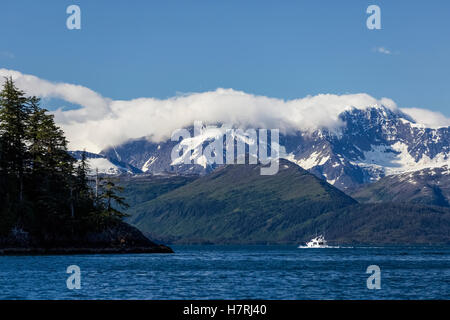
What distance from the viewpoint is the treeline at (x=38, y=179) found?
17538cm

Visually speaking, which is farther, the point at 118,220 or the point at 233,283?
the point at 118,220

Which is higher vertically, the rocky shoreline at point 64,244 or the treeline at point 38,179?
the treeline at point 38,179

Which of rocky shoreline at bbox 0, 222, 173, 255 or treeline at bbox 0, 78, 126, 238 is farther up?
treeline at bbox 0, 78, 126, 238

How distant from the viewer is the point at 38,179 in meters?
189

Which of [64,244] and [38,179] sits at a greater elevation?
[38,179]

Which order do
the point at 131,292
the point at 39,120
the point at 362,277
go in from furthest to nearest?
1. the point at 39,120
2. the point at 362,277
3. the point at 131,292

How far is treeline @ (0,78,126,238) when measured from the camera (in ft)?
575

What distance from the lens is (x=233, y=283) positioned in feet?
332
